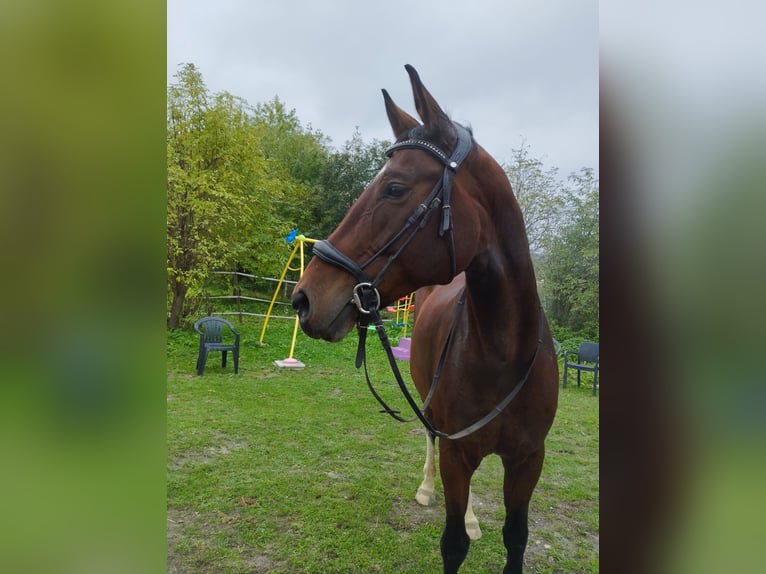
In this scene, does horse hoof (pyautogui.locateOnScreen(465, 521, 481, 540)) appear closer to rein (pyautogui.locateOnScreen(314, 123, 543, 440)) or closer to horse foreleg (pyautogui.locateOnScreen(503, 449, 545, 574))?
horse foreleg (pyautogui.locateOnScreen(503, 449, 545, 574))

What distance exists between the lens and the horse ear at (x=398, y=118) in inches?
66.7

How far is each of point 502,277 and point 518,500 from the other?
1239 millimetres

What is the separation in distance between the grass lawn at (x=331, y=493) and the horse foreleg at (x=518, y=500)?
1.15ft

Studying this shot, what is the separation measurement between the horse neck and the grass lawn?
0.51 metres

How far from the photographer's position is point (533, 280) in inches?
72.4

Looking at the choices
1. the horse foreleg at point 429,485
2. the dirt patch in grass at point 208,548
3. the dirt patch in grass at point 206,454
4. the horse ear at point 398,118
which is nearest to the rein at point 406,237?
the horse ear at point 398,118

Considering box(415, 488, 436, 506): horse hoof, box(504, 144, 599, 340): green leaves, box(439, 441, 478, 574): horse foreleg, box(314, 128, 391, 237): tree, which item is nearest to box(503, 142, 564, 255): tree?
box(504, 144, 599, 340): green leaves

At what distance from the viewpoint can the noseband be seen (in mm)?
1517

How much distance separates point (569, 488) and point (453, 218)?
3.00m

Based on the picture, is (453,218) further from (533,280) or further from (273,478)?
(273,478)

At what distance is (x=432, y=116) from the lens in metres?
1.61
